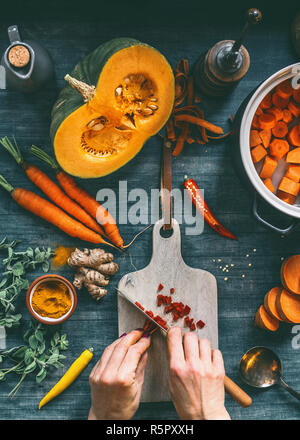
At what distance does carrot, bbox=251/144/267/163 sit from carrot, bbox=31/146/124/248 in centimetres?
51

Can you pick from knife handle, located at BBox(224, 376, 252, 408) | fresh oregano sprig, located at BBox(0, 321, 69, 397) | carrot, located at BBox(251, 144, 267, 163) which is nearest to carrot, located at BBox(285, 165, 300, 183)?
carrot, located at BBox(251, 144, 267, 163)

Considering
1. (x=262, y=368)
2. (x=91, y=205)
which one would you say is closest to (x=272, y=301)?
(x=262, y=368)

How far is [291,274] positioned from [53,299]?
2.63ft

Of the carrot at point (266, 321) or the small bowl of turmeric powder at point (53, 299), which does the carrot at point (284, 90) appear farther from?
the small bowl of turmeric powder at point (53, 299)

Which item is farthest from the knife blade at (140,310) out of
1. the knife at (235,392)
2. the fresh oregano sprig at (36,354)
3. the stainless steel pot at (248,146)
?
the stainless steel pot at (248,146)

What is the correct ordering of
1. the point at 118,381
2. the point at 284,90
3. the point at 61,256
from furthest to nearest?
the point at 61,256, the point at 284,90, the point at 118,381

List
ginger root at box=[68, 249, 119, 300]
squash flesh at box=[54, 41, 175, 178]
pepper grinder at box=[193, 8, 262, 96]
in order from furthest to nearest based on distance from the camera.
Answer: ginger root at box=[68, 249, 119, 300] → pepper grinder at box=[193, 8, 262, 96] → squash flesh at box=[54, 41, 175, 178]

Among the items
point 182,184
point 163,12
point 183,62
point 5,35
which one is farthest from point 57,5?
point 182,184

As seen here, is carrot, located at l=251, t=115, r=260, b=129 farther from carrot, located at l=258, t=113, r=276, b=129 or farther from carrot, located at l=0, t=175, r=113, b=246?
carrot, located at l=0, t=175, r=113, b=246

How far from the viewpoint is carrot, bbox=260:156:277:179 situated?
1.16 meters

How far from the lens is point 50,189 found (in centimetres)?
123

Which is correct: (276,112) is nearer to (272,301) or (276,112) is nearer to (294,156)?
(294,156)
